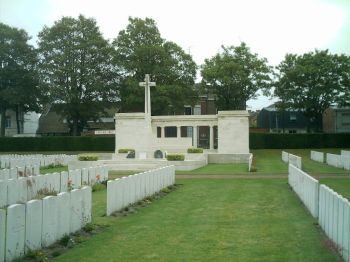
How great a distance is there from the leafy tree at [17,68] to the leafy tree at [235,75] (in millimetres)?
21658

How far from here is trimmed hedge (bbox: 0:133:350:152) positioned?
59.6 meters

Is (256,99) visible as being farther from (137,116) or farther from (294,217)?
(294,217)

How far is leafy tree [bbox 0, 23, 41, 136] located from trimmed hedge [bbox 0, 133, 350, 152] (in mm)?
5524

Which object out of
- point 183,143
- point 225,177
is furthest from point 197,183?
point 183,143

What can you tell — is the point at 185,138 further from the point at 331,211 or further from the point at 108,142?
the point at 331,211

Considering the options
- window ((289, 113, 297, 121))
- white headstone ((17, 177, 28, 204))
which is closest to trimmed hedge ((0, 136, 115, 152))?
window ((289, 113, 297, 121))

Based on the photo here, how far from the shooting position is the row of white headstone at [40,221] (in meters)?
7.86

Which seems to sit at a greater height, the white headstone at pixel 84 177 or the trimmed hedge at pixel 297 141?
the trimmed hedge at pixel 297 141

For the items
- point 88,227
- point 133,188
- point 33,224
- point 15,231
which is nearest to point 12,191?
point 133,188

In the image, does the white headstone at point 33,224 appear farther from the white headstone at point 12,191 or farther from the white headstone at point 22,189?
the white headstone at point 22,189

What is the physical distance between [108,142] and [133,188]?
4507 centimetres

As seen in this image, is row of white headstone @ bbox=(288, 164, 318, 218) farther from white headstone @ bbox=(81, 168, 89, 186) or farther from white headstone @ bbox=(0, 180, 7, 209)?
white headstone @ bbox=(0, 180, 7, 209)

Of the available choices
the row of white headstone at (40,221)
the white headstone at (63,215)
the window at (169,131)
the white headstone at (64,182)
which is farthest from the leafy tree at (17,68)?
the white headstone at (63,215)

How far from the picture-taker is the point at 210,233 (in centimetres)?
1079
